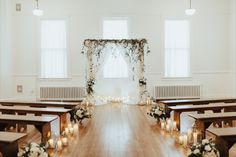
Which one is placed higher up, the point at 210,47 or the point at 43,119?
the point at 210,47

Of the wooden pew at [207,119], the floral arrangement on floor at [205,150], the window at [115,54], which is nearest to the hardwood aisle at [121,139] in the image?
the wooden pew at [207,119]

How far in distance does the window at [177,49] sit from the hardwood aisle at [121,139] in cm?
369

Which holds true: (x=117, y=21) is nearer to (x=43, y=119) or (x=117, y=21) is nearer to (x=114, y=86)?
(x=114, y=86)

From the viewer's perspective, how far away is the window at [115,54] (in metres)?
9.73


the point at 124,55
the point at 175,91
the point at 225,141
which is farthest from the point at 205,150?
the point at 175,91

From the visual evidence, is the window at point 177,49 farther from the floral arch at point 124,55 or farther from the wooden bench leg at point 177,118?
the wooden bench leg at point 177,118

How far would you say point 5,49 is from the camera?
9562 mm

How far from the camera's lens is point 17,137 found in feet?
10.4

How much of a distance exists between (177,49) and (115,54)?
236cm

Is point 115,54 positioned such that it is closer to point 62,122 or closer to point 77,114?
point 77,114

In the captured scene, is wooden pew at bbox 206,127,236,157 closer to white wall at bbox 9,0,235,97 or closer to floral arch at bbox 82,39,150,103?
floral arch at bbox 82,39,150,103

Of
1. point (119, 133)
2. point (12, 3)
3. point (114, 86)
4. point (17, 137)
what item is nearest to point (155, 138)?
point (119, 133)

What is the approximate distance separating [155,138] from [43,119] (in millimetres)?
1892

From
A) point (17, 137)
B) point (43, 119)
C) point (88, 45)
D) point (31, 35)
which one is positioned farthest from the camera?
point (31, 35)
